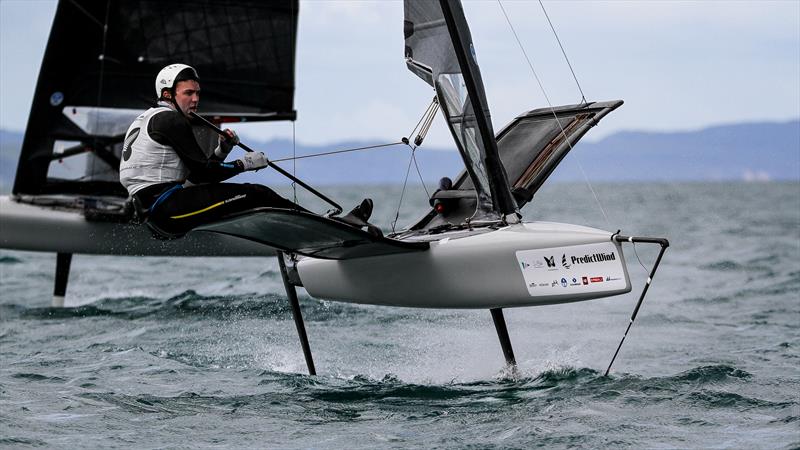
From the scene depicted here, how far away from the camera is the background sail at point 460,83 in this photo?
485cm

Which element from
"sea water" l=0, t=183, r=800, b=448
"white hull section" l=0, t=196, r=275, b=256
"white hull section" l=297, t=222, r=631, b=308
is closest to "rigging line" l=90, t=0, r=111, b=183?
"white hull section" l=0, t=196, r=275, b=256

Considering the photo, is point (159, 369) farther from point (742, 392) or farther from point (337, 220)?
point (742, 392)

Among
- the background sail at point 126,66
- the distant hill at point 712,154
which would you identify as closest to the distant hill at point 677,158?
the distant hill at point 712,154

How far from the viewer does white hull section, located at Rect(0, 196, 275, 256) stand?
302 inches

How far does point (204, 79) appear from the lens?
8812 mm

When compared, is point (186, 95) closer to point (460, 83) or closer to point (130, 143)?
point (130, 143)

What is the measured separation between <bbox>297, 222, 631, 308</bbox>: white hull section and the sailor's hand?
841 mm

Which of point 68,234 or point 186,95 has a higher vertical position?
point 186,95

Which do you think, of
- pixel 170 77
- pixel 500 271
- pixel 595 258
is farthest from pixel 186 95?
pixel 595 258

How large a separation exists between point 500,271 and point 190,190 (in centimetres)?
126

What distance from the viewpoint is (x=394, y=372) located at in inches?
207

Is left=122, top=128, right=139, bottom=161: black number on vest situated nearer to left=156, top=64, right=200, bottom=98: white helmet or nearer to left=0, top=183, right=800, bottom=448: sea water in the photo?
left=156, top=64, right=200, bottom=98: white helmet

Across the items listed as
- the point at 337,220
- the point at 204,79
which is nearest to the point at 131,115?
the point at 204,79

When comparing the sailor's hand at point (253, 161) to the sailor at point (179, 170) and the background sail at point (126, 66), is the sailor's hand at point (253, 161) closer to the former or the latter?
the sailor at point (179, 170)
